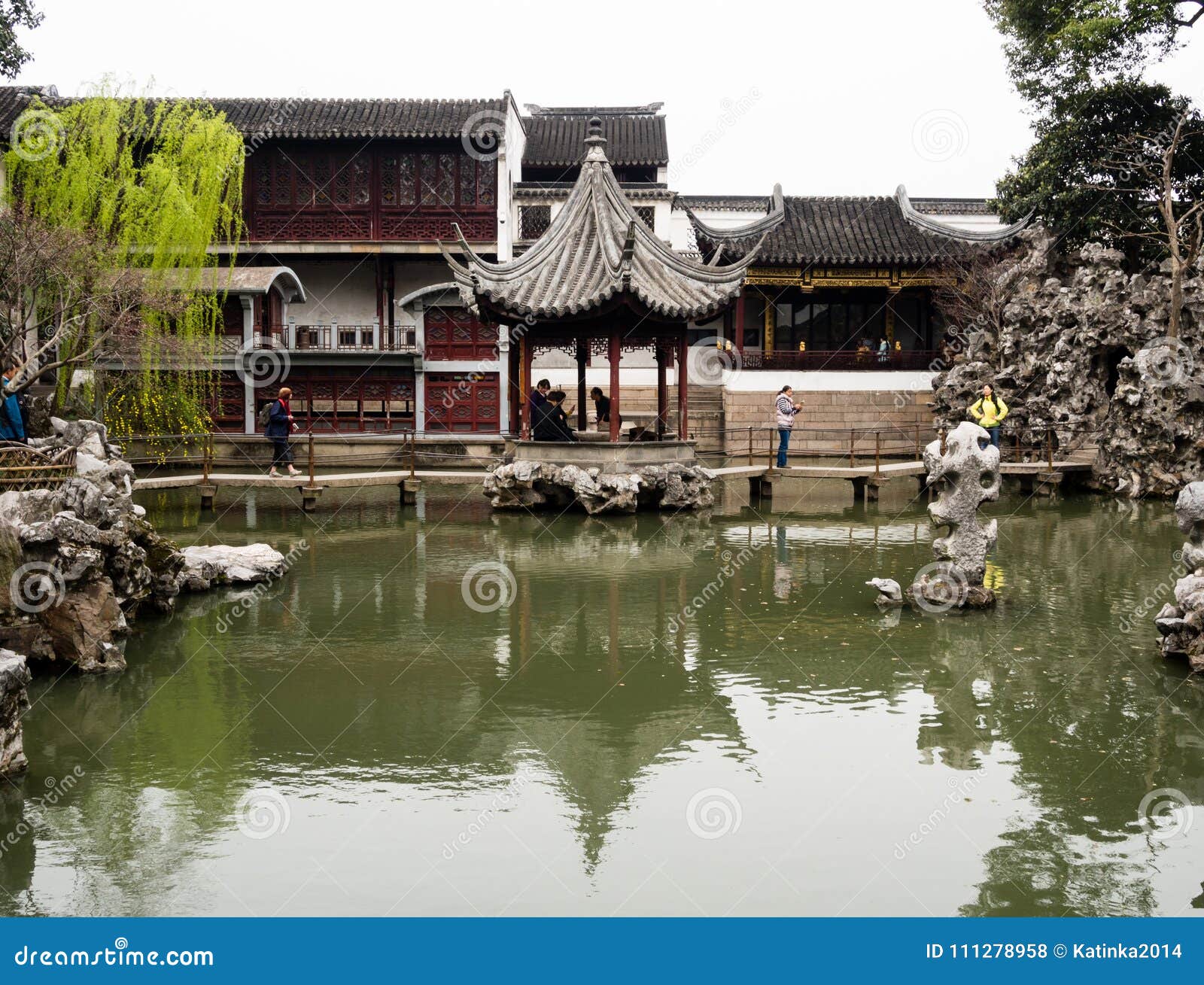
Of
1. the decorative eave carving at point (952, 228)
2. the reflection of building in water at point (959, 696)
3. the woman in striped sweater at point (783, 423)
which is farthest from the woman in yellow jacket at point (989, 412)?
the decorative eave carving at point (952, 228)

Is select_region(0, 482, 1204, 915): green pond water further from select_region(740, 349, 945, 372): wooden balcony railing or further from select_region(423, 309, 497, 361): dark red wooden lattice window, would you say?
select_region(740, 349, 945, 372): wooden balcony railing

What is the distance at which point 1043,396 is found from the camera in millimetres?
22562

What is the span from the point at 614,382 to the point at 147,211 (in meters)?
11.1

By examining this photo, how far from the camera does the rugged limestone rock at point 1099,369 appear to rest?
60.2 ft

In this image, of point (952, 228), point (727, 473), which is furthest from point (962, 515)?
point (952, 228)

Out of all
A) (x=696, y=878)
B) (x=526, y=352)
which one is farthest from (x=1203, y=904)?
(x=526, y=352)

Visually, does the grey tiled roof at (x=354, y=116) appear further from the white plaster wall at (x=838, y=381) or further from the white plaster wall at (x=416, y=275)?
the white plaster wall at (x=838, y=381)

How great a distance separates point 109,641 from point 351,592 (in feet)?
9.18

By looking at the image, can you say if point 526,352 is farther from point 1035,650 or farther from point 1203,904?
point 1203,904

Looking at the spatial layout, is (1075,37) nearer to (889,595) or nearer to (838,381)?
(838,381)

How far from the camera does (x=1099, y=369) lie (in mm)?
22203

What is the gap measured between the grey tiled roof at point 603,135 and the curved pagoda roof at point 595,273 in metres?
13.1

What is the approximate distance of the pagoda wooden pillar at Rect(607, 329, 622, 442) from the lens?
671 inches

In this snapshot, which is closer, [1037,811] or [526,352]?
[1037,811]
